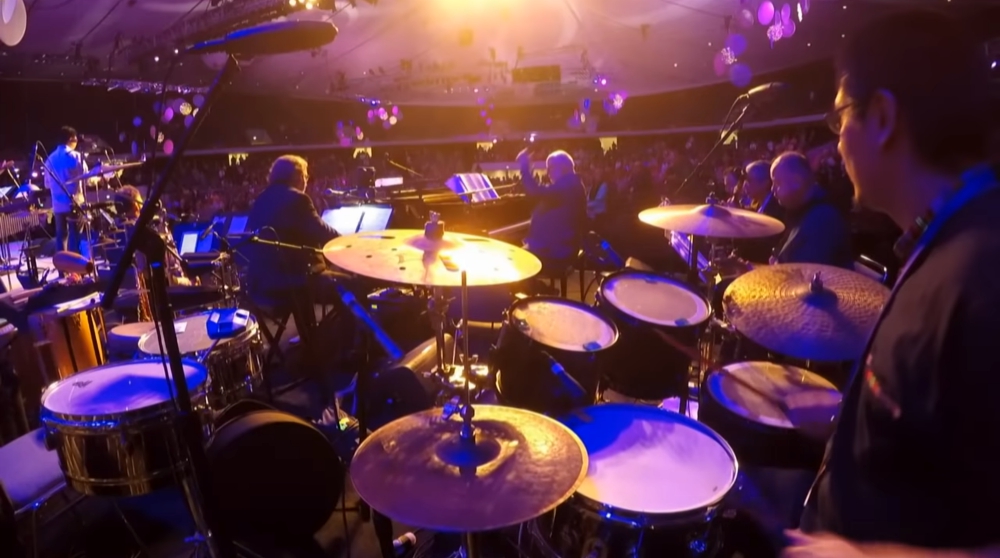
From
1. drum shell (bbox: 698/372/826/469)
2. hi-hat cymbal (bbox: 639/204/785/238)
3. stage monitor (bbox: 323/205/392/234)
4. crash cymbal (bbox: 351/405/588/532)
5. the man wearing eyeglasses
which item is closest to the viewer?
the man wearing eyeglasses

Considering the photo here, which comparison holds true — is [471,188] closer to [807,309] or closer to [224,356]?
[224,356]

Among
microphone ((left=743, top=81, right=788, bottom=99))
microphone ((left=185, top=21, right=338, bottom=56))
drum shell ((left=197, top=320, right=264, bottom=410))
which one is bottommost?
drum shell ((left=197, top=320, right=264, bottom=410))

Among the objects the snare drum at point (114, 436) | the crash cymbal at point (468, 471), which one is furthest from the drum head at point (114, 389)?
the crash cymbal at point (468, 471)

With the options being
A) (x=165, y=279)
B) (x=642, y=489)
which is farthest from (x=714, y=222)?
(x=165, y=279)

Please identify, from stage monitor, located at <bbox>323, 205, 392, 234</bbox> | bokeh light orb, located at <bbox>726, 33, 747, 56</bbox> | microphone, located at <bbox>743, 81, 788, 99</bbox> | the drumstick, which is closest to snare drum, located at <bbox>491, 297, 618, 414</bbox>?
the drumstick

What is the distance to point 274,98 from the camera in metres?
16.3

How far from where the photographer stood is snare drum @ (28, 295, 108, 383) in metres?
3.12

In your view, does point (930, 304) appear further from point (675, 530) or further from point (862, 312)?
point (862, 312)

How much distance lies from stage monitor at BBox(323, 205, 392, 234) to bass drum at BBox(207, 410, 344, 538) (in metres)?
2.97

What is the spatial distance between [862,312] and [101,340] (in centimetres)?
404

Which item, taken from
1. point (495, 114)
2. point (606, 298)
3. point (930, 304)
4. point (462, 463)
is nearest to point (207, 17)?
point (606, 298)

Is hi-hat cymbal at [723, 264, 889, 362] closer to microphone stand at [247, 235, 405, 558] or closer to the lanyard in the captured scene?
the lanyard

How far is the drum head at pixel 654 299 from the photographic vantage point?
107 inches

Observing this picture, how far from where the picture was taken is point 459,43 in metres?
13.7
